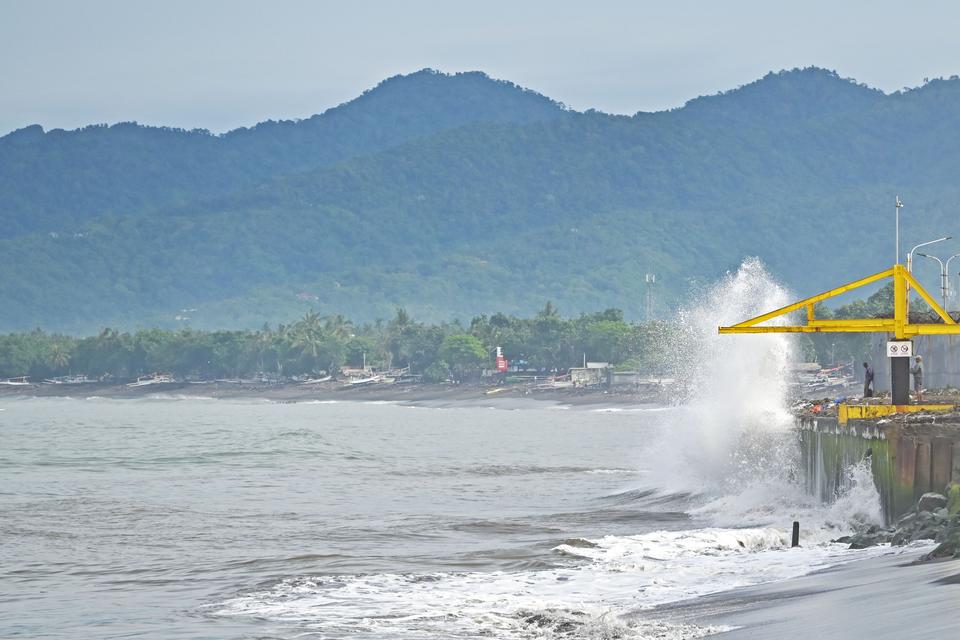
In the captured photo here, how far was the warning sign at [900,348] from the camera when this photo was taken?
4031cm

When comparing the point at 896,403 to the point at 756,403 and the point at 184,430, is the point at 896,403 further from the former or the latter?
the point at 184,430

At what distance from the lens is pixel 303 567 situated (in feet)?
97.6

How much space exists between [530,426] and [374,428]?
39.1 ft

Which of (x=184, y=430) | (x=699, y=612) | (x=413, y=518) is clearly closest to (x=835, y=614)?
(x=699, y=612)

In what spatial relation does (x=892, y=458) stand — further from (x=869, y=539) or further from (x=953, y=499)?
(x=953, y=499)

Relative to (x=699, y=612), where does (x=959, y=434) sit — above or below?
above

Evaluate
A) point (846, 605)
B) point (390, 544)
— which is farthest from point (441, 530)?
point (846, 605)

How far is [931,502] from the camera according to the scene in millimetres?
28812

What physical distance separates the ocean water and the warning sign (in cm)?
469

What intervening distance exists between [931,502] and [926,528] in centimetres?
207

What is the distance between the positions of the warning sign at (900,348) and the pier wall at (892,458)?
242 centimetres

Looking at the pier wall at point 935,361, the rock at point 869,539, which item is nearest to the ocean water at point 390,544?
the rock at point 869,539

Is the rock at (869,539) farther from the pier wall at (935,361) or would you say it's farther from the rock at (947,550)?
the pier wall at (935,361)

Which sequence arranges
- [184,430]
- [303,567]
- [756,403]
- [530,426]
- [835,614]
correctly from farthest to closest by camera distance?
[530,426]
[184,430]
[756,403]
[303,567]
[835,614]
